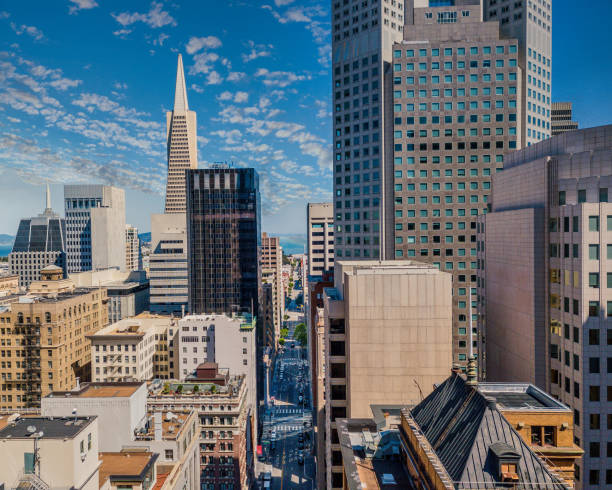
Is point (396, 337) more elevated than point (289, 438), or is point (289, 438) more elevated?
point (396, 337)

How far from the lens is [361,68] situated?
117438 millimetres

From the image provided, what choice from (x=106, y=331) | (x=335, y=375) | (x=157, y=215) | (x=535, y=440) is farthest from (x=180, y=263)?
(x=535, y=440)

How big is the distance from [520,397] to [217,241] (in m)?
125

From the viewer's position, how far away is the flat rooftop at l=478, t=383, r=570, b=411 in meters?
34.0

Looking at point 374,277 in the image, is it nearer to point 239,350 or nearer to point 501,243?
point 501,243

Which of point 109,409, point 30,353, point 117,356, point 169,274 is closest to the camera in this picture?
point 109,409

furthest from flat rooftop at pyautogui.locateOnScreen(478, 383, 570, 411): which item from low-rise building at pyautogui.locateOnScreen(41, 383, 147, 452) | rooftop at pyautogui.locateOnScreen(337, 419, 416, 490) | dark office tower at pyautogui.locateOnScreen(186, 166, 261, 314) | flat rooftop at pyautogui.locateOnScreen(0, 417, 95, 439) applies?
dark office tower at pyautogui.locateOnScreen(186, 166, 261, 314)

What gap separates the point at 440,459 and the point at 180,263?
168 meters

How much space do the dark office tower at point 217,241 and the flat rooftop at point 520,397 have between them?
118m

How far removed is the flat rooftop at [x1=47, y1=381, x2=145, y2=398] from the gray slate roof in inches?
1873

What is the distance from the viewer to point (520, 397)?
3709cm

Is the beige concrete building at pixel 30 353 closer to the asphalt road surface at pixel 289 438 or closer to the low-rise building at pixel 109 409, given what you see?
the low-rise building at pixel 109 409

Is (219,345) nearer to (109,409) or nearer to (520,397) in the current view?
(109,409)

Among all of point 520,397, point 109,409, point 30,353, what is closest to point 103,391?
point 109,409
